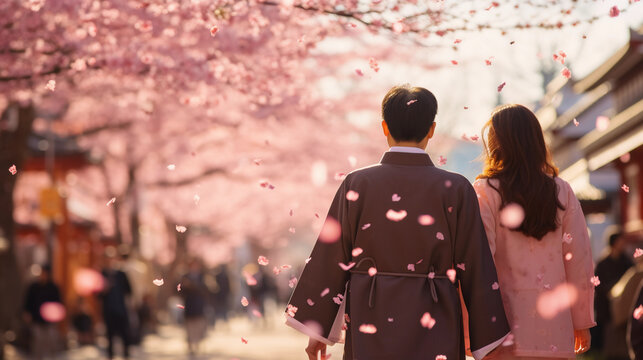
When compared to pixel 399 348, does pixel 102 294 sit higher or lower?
lower

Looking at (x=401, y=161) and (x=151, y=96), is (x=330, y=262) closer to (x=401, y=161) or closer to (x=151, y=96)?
(x=401, y=161)

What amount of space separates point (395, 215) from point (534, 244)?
767 millimetres

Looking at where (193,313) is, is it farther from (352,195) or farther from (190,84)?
(352,195)

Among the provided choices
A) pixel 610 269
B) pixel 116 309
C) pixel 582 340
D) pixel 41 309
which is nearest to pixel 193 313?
pixel 116 309

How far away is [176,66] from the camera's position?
1123 cm

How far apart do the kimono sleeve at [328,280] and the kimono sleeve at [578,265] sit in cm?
111

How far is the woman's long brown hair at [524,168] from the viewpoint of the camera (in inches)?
211

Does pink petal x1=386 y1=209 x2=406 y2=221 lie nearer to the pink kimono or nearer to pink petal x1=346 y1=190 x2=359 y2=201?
pink petal x1=346 y1=190 x2=359 y2=201

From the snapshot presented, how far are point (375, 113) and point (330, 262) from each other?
2653 centimetres

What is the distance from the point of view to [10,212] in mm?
18078

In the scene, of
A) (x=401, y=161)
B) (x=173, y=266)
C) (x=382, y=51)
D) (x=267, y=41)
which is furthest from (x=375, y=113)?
(x=401, y=161)

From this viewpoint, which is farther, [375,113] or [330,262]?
[375,113]

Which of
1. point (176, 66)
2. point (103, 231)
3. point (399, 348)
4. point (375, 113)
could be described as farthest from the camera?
point (103, 231)

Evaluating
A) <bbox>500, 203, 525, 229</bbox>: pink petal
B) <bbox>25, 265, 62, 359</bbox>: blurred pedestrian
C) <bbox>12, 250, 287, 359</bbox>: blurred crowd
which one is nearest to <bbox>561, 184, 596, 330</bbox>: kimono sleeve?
<bbox>500, 203, 525, 229</bbox>: pink petal
